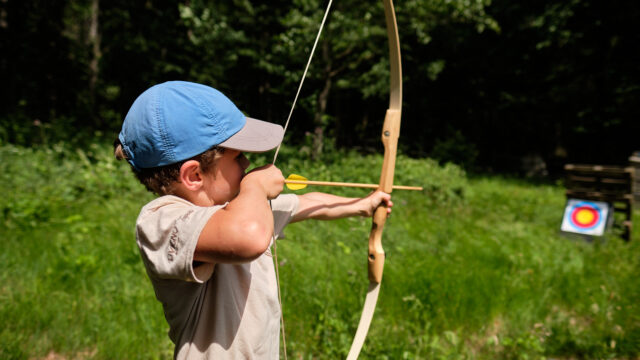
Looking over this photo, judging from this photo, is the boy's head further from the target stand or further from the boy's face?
the target stand

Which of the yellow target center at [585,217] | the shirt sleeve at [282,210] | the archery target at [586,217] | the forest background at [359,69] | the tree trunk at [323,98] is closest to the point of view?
the shirt sleeve at [282,210]

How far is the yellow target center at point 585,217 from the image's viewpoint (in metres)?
3.95

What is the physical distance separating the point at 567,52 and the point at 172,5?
10.5 m

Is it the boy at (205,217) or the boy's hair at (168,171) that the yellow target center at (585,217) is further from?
the boy's hair at (168,171)

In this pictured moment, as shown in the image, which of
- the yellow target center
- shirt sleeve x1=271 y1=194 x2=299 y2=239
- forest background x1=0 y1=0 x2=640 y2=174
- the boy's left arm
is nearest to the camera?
shirt sleeve x1=271 y1=194 x2=299 y2=239

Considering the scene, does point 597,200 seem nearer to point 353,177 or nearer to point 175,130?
point 353,177

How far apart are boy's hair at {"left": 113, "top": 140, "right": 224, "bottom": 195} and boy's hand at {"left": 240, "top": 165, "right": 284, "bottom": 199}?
0.26 ft

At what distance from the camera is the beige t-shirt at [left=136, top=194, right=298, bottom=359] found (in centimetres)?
69

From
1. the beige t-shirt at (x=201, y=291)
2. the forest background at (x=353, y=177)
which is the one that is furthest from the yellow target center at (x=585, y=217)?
the beige t-shirt at (x=201, y=291)

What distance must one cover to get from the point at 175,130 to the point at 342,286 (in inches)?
65.4

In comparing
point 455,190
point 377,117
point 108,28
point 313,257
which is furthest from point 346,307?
point 108,28

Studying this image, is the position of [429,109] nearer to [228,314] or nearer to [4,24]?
[4,24]

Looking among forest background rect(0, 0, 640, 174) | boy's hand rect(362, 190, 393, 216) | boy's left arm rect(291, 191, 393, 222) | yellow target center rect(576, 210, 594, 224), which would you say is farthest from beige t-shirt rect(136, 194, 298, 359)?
yellow target center rect(576, 210, 594, 224)

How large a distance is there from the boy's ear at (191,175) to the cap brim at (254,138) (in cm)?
7
